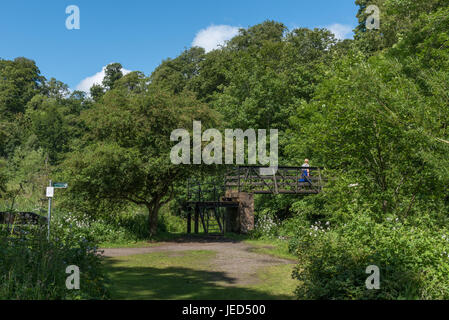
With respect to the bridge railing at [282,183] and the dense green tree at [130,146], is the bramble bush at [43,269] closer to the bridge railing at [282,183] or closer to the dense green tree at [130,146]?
the dense green tree at [130,146]

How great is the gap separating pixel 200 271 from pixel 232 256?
10.0ft

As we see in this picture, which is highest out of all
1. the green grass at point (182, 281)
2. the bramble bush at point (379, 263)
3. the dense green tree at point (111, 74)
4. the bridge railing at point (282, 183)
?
the dense green tree at point (111, 74)

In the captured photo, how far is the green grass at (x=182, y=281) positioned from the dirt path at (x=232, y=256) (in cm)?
29

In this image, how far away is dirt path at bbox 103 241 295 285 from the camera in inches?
420

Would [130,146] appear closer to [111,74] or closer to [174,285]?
[174,285]

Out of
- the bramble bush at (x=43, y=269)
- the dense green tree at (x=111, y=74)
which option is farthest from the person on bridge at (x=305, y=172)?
the dense green tree at (x=111, y=74)

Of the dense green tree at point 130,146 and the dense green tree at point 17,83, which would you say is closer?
the dense green tree at point 130,146

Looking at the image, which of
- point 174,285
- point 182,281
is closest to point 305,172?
point 182,281

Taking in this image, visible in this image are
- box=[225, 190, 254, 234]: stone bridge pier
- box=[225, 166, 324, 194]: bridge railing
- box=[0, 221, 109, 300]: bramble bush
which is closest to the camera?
box=[0, 221, 109, 300]: bramble bush

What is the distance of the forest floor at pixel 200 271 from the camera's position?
8453 mm

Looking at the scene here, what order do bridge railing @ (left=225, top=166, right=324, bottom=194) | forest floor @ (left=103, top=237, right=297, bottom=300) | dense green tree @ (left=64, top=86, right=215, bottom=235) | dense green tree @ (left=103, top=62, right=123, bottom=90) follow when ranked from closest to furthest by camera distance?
forest floor @ (left=103, top=237, right=297, bottom=300), dense green tree @ (left=64, top=86, right=215, bottom=235), bridge railing @ (left=225, top=166, right=324, bottom=194), dense green tree @ (left=103, top=62, right=123, bottom=90)

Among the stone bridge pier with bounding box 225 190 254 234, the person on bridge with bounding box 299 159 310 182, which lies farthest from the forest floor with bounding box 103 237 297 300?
the person on bridge with bounding box 299 159 310 182

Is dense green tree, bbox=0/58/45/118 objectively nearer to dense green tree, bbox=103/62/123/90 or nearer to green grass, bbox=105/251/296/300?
dense green tree, bbox=103/62/123/90
